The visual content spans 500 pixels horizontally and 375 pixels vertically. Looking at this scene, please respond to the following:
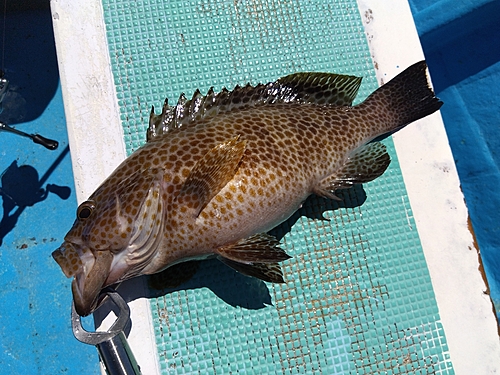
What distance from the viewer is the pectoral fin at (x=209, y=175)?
6.14ft

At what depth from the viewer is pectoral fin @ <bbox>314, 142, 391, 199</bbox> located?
2275 mm

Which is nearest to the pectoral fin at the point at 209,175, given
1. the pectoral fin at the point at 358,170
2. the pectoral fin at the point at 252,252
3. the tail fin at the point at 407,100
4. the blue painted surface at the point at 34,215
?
the pectoral fin at the point at 252,252

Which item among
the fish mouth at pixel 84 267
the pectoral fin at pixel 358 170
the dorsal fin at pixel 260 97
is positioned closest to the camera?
the fish mouth at pixel 84 267

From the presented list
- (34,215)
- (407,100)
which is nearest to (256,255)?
(407,100)

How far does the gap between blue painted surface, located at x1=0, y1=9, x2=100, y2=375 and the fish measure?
1.48 meters

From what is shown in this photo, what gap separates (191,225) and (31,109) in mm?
2408

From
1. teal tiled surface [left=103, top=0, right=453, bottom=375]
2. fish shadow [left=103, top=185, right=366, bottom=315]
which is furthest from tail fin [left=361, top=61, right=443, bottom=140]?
fish shadow [left=103, top=185, right=366, bottom=315]

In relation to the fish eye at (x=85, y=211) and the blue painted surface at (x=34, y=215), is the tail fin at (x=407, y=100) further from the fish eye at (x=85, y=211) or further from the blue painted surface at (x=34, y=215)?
the blue painted surface at (x=34, y=215)

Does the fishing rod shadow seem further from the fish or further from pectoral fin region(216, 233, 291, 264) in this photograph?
pectoral fin region(216, 233, 291, 264)

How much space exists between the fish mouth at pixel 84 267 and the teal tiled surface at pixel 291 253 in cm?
57

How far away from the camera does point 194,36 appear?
269cm

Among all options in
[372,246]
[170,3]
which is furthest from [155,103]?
[372,246]

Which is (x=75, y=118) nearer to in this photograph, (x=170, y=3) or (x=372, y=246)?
(x=170, y=3)

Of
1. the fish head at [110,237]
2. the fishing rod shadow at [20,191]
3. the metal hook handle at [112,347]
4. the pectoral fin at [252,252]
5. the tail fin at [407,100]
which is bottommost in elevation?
the metal hook handle at [112,347]
